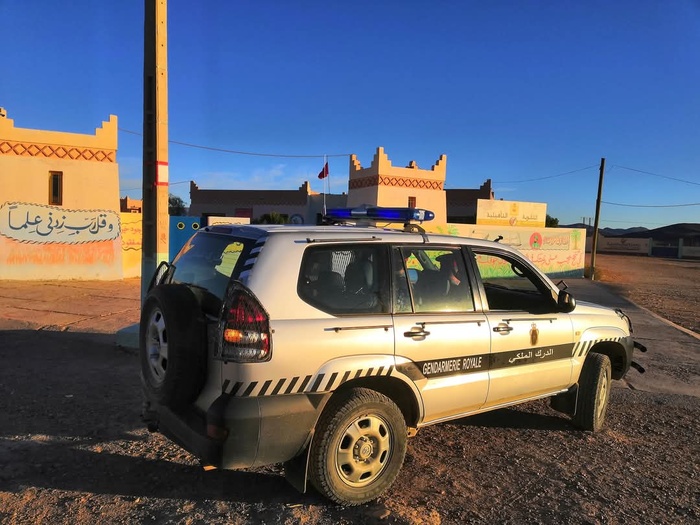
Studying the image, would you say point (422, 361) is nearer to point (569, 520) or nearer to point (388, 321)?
point (388, 321)

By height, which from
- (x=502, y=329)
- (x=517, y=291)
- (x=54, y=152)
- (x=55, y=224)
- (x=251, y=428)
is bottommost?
(x=251, y=428)

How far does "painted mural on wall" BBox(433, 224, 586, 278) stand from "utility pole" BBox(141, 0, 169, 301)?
19.9 metres

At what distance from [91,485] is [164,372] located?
1.04 m

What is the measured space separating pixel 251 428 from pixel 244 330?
52 cm

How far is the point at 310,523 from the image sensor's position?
296 centimetres

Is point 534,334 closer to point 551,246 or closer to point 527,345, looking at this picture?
point 527,345

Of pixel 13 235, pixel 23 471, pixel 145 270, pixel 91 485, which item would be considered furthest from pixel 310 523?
pixel 13 235

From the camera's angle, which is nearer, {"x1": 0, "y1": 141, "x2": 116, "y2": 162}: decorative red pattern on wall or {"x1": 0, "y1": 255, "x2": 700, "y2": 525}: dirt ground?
{"x1": 0, "y1": 255, "x2": 700, "y2": 525}: dirt ground

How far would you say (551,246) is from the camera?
26922 mm

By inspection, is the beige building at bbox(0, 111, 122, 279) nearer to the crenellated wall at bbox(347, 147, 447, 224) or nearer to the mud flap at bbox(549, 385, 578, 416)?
the crenellated wall at bbox(347, 147, 447, 224)

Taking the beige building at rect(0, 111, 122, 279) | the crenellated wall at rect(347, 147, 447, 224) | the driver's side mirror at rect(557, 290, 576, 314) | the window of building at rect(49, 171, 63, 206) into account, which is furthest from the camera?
the crenellated wall at rect(347, 147, 447, 224)

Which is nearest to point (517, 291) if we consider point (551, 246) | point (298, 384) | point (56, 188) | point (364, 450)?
point (364, 450)

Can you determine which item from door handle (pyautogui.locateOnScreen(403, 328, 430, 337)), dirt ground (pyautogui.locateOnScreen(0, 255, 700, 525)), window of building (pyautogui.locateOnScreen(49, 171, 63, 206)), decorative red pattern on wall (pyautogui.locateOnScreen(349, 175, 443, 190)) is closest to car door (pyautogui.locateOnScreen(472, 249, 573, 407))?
dirt ground (pyautogui.locateOnScreen(0, 255, 700, 525))

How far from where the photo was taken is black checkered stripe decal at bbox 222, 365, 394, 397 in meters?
2.70
